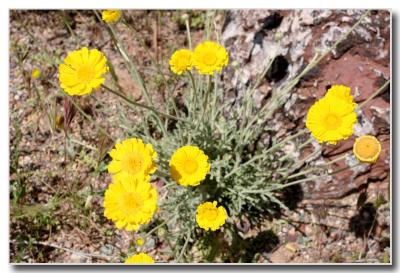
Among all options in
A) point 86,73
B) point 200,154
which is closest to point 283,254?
point 200,154

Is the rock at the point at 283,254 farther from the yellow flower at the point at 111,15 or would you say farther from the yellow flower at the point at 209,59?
the yellow flower at the point at 111,15

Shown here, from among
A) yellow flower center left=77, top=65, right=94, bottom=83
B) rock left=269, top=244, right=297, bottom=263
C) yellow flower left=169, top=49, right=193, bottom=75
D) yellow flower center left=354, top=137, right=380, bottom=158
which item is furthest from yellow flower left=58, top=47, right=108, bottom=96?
rock left=269, top=244, right=297, bottom=263

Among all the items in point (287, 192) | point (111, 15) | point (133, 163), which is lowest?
point (133, 163)

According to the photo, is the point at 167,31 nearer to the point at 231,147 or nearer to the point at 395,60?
the point at 231,147

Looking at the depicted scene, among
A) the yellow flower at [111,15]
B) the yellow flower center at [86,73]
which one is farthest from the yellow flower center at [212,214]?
the yellow flower at [111,15]

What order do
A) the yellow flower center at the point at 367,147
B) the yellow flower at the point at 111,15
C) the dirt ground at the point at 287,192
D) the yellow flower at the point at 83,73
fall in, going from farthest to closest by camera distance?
the dirt ground at the point at 287,192 → the yellow flower at the point at 111,15 → the yellow flower center at the point at 367,147 → the yellow flower at the point at 83,73

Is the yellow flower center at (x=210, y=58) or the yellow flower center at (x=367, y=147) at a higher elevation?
the yellow flower center at (x=210, y=58)

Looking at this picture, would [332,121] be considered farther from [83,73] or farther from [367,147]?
[83,73]
